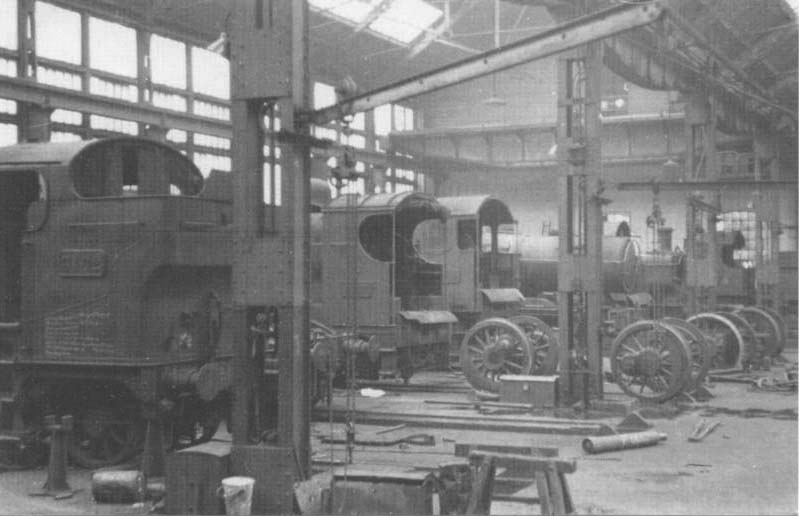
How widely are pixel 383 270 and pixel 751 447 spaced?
251 inches

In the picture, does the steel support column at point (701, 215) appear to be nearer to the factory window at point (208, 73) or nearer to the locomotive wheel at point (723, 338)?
the locomotive wheel at point (723, 338)

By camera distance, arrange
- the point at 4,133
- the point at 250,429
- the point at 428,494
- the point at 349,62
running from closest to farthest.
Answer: the point at 428,494 → the point at 250,429 → the point at 4,133 → the point at 349,62

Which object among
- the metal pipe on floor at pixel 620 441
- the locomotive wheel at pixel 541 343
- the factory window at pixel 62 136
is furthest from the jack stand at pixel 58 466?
the factory window at pixel 62 136

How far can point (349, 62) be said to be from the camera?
30328 millimetres

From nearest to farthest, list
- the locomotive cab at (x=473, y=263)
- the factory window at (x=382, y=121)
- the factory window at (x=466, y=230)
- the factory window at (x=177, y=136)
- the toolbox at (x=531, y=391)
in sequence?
the toolbox at (x=531, y=391) → the locomotive cab at (x=473, y=263) → the factory window at (x=466, y=230) → the factory window at (x=177, y=136) → the factory window at (x=382, y=121)

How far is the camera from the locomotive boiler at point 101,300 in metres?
9.27

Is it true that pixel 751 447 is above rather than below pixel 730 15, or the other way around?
below

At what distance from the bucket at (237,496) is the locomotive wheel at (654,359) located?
7357mm

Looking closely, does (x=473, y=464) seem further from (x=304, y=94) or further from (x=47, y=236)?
(x=47, y=236)

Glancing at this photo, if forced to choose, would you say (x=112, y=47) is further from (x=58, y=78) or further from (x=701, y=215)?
(x=701, y=215)

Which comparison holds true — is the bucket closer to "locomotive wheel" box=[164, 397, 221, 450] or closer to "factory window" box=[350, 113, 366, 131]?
"locomotive wheel" box=[164, 397, 221, 450]

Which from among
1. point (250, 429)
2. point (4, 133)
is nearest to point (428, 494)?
point (250, 429)

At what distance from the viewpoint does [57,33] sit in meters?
20.6

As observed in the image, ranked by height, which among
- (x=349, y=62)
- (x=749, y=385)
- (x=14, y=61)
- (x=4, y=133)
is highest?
(x=349, y=62)
